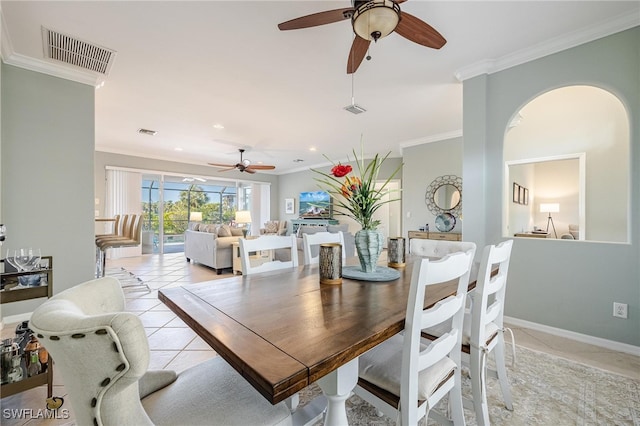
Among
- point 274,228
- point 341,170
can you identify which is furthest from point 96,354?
point 274,228

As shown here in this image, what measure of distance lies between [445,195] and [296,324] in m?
5.08

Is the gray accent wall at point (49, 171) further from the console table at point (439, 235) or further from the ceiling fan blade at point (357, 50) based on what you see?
the console table at point (439, 235)

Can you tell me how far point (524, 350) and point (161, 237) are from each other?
25.3ft

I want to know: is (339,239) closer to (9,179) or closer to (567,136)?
(9,179)

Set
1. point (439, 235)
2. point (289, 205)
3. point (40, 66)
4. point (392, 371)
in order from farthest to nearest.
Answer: point (289, 205)
point (439, 235)
point (40, 66)
point (392, 371)

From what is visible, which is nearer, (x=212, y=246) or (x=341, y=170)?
(x=341, y=170)

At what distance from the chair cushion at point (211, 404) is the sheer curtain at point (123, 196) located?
6786 mm

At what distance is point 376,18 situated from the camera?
1471 mm

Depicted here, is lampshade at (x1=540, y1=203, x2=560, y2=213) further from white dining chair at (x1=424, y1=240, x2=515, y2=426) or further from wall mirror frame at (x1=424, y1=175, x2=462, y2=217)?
white dining chair at (x1=424, y1=240, x2=515, y2=426)

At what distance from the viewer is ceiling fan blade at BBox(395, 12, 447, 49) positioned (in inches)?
64.4

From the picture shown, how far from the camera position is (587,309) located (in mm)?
2299

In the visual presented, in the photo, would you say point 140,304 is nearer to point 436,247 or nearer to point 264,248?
point 264,248

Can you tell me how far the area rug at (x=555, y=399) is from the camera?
1.45m

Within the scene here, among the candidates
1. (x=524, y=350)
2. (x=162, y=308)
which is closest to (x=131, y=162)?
(x=162, y=308)
